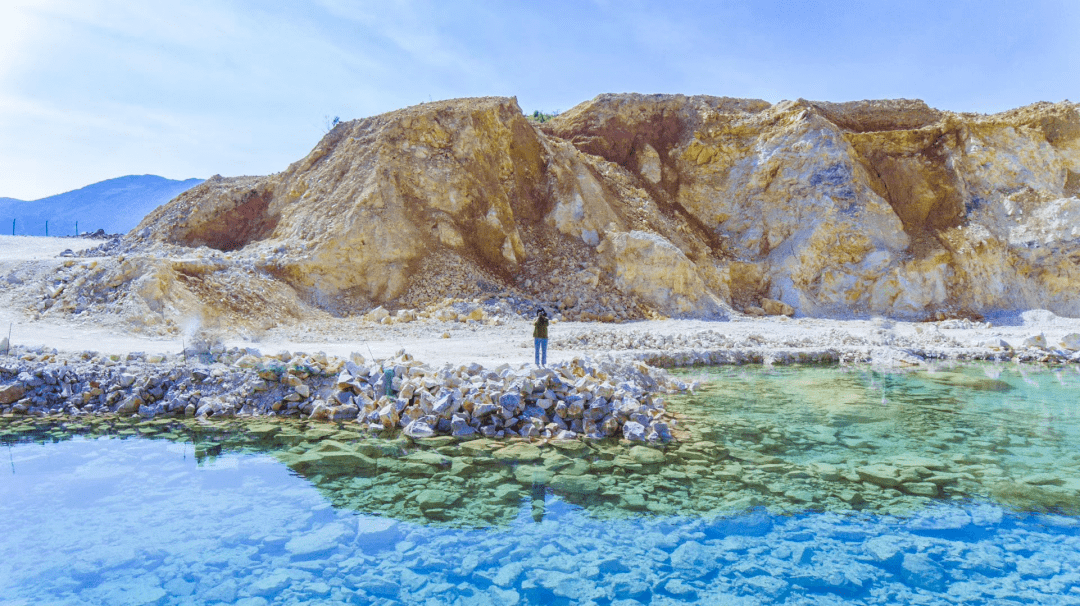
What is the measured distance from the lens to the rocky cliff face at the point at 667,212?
20.0 m

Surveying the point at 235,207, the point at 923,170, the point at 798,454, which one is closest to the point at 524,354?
the point at 798,454

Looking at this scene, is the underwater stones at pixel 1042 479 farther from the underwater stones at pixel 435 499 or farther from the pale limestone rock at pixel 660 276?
the pale limestone rock at pixel 660 276

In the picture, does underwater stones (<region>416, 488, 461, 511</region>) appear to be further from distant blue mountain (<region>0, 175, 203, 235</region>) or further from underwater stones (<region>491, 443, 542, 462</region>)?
distant blue mountain (<region>0, 175, 203, 235</region>)

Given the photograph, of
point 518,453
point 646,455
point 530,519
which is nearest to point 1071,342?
point 646,455

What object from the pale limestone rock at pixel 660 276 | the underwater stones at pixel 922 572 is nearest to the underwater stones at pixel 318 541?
Answer: the underwater stones at pixel 922 572

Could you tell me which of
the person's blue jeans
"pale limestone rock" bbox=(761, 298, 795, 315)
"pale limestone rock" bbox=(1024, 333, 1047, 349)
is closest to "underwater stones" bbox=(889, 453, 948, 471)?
the person's blue jeans

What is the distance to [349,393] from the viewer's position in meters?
9.35

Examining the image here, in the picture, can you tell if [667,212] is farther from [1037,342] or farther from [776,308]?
[1037,342]

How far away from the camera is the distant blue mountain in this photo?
4919 centimetres

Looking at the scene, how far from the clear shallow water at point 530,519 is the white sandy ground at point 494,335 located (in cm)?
355

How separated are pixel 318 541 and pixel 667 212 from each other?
2216 centimetres

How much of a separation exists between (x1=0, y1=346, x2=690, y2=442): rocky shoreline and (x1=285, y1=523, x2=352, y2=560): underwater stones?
2731 mm

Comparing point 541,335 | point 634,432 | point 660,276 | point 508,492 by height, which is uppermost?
point 660,276

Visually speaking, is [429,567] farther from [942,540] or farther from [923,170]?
[923,170]
